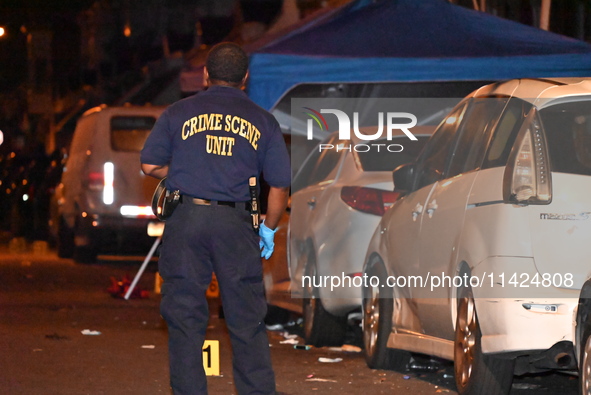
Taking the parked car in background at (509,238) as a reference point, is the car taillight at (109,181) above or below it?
above

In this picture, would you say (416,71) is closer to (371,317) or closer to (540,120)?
(371,317)

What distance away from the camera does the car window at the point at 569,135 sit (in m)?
6.47

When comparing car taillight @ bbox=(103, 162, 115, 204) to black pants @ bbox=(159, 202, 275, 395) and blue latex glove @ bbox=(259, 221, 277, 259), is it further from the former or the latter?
black pants @ bbox=(159, 202, 275, 395)

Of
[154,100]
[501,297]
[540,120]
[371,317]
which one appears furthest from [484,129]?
[154,100]

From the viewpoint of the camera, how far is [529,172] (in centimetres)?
649

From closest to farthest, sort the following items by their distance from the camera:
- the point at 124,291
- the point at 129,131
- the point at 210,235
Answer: the point at 210,235 < the point at 124,291 < the point at 129,131

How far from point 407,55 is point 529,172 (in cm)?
434

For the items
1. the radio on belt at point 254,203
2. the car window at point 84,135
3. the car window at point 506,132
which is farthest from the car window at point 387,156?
the car window at point 84,135

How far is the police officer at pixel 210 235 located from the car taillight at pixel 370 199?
3152mm

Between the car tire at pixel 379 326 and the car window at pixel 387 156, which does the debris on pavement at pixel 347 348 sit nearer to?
the car tire at pixel 379 326

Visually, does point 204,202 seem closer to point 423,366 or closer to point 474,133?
point 474,133

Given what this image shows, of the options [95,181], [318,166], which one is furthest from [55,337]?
[95,181]

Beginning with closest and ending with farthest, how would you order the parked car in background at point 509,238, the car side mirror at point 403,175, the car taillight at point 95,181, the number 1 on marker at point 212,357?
the parked car in background at point 509,238 < the number 1 on marker at point 212,357 < the car side mirror at point 403,175 < the car taillight at point 95,181

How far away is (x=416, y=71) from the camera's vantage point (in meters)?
10.6
